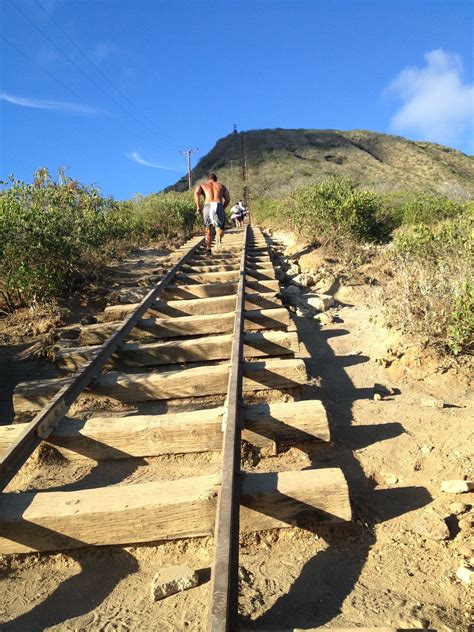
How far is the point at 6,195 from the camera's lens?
6055mm

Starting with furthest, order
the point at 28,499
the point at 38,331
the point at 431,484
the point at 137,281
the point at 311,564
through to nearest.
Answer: the point at 137,281
the point at 38,331
the point at 431,484
the point at 28,499
the point at 311,564

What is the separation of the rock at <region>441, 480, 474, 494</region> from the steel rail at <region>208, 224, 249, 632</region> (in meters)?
1.10

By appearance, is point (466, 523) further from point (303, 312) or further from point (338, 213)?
point (338, 213)

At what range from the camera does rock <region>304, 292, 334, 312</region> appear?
613cm

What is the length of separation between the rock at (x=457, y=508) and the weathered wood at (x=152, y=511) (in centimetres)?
54

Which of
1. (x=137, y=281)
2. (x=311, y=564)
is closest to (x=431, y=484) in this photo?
(x=311, y=564)

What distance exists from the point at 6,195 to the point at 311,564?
5836 mm

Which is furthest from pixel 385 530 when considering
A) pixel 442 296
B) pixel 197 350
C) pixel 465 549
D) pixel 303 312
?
pixel 303 312

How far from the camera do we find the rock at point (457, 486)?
2379 millimetres

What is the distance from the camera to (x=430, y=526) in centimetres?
216

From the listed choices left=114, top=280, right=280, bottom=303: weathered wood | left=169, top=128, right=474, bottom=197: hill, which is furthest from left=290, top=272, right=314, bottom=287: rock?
left=169, top=128, right=474, bottom=197: hill

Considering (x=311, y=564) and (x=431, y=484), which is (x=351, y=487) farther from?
(x=311, y=564)

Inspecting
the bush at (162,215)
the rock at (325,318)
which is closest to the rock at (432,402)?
the rock at (325,318)

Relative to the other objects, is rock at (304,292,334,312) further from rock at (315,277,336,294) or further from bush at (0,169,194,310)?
bush at (0,169,194,310)
